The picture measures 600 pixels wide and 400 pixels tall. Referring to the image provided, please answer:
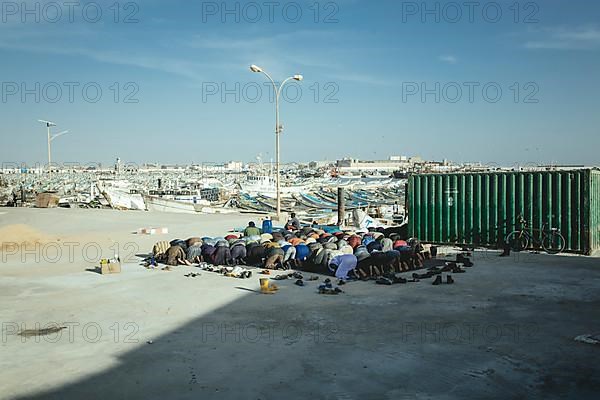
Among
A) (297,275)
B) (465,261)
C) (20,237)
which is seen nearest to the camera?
(297,275)

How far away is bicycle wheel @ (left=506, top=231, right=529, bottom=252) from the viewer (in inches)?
661

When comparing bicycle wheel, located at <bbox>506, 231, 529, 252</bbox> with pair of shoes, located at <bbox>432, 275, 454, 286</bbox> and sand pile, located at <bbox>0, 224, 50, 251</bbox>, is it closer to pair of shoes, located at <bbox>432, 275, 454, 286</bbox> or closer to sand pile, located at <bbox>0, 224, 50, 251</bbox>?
pair of shoes, located at <bbox>432, 275, 454, 286</bbox>

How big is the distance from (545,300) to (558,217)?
6716 millimetres

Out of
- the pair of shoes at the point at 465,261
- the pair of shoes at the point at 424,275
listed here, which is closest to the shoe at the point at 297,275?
the pair of shoes at the point at 424,275

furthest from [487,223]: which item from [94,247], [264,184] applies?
[264,184]

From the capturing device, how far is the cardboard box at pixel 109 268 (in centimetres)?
1450

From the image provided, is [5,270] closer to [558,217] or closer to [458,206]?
[458,206]

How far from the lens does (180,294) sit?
464 inches

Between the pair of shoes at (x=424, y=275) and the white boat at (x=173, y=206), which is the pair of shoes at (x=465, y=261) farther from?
the white boat at (x=173, y=206)

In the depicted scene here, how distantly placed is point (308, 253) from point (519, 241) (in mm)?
7315

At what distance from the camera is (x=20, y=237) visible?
2192 cm

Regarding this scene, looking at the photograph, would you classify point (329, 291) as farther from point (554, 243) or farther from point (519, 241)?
point (554, 243)

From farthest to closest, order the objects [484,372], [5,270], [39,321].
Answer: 1. [5,270]
2. [39,321]
3. [484,372]

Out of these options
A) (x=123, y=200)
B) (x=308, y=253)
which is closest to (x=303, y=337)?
(x=308, y=253)
